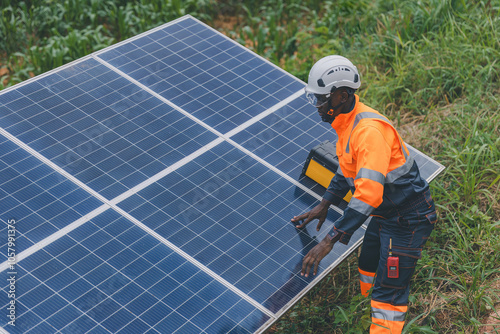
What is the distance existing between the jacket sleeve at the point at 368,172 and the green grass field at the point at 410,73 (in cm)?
128

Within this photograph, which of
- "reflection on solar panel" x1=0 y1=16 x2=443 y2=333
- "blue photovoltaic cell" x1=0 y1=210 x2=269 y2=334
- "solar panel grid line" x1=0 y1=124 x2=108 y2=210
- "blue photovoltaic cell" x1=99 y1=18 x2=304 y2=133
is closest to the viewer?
"blue photovoltaic cell" x1=0 y1=210 x2=269 y2=334

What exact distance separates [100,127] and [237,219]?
1929 millimetres

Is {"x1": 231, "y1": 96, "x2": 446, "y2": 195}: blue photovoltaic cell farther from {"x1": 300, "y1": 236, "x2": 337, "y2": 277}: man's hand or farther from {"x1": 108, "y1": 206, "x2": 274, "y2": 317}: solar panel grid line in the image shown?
{"x1": 108, "y1": 206, "x2": 274, "y2": 317}: solar panel grid line

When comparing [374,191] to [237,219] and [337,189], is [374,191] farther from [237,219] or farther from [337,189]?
[237,219]

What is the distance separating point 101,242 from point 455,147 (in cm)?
541

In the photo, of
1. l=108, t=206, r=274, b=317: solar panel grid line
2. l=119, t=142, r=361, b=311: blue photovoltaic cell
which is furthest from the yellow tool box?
l=108, t=206, r=274, b=317: solar panel grid line

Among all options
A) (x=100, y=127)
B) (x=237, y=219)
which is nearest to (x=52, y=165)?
(x=100, y=127)

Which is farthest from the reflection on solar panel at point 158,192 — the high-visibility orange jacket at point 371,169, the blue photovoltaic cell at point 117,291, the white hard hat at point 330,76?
the white hard hat at point 330,76

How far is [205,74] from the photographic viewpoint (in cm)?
719

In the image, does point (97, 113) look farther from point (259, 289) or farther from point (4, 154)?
point (259, 289)

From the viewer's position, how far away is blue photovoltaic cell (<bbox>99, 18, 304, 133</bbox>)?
6.74 meters

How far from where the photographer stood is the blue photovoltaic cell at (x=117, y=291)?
438 cm

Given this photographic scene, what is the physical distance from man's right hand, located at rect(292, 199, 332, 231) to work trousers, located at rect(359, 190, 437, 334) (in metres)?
0.52

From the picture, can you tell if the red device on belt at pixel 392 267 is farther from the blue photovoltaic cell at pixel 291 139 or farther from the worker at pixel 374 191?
the blue photovoltaic cell at pixel 291 139
